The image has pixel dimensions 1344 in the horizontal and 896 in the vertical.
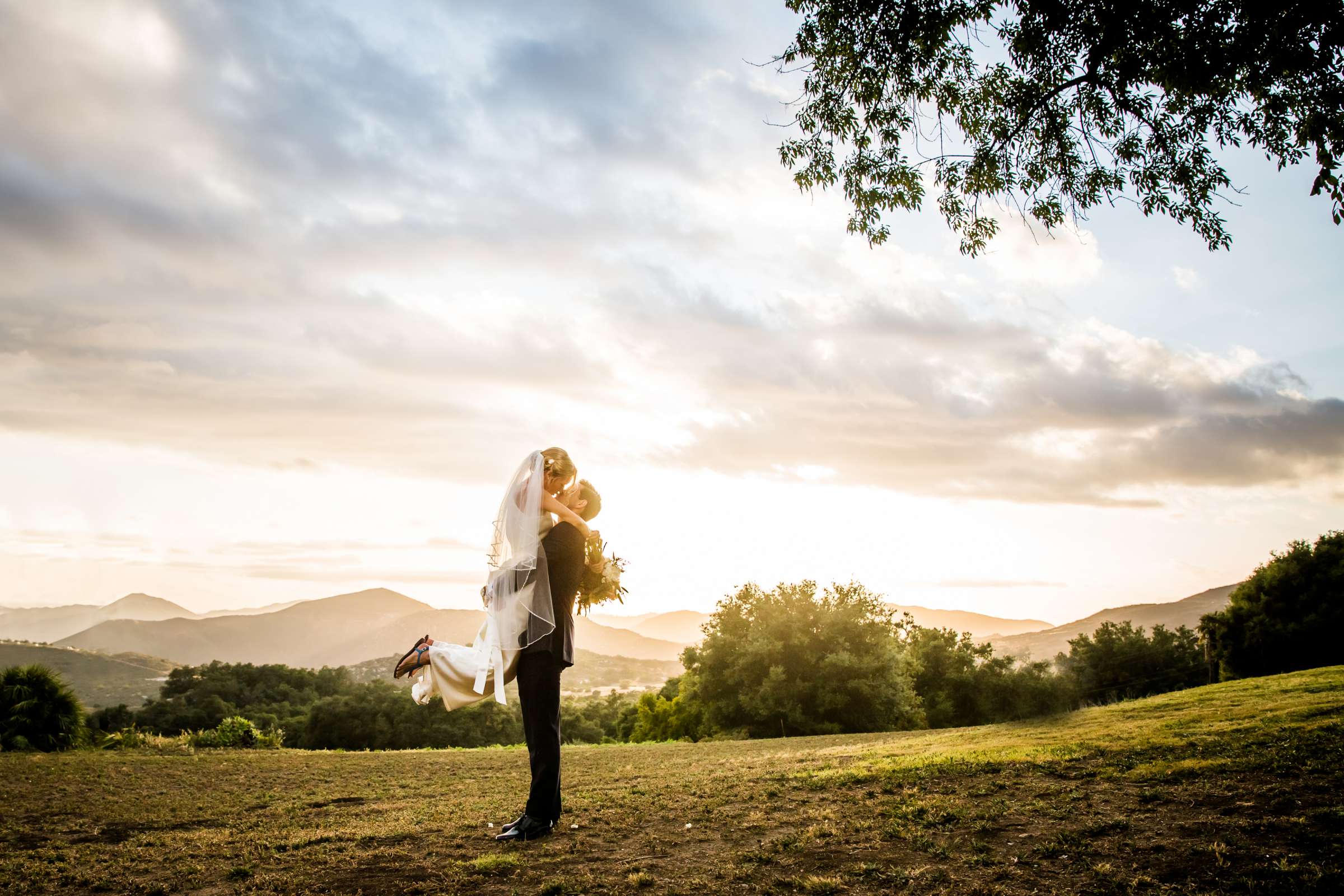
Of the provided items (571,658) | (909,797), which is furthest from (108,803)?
(909,797)

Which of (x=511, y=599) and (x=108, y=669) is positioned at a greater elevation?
(x=511, y=599)

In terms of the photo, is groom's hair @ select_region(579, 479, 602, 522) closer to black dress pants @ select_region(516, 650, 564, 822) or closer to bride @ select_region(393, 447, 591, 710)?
bride @ select_region(393, 447, 591, 710)

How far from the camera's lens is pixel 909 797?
20.0ft

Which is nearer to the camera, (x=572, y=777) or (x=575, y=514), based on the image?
(x=575, y=514)

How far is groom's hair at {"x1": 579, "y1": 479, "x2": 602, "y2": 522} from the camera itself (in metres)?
6.32

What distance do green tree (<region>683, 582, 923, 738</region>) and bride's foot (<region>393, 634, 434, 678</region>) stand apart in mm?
34005

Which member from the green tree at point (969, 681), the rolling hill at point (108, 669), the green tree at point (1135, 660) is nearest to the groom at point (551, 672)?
the green tree at point (969, 681)

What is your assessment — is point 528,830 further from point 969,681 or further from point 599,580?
point 969,681

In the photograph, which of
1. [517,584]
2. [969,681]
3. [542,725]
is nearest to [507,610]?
[517,584]

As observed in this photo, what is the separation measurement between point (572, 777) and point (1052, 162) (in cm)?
1108

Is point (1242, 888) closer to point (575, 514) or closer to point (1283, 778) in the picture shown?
point (1283, 778)

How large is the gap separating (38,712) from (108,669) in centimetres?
6814

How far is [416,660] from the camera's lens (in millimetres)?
6312

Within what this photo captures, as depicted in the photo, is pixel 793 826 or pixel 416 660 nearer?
pixel 793 826
